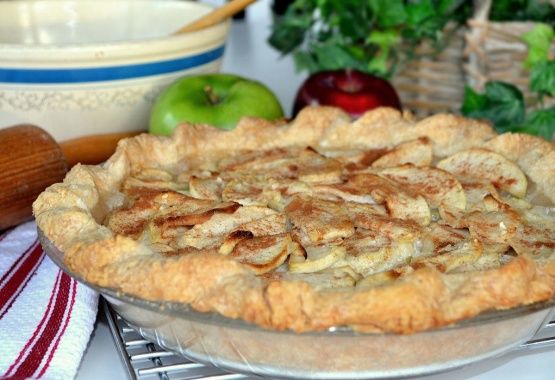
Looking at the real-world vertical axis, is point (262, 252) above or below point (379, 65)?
above

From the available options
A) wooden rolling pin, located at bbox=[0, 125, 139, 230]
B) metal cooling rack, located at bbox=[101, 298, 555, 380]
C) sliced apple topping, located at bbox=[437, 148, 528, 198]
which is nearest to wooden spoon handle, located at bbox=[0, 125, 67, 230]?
wooden rolling pin, located at bbox=[0, 125, 139, 230]

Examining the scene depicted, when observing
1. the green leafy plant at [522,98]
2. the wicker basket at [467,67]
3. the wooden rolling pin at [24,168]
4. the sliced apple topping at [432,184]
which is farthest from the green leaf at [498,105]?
the wooden rolling pin at [24,168]

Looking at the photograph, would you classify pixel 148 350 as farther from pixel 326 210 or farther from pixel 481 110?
pixel 481 110

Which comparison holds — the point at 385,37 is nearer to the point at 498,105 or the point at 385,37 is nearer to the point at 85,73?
the point at 498,105

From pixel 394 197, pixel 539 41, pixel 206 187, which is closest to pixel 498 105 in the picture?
pixel 539 41

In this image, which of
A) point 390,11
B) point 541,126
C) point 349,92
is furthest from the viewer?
point 390,11

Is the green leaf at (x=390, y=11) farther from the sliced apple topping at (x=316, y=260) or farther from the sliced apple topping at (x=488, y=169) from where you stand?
the sliced apple topping at (x=316, y=260)

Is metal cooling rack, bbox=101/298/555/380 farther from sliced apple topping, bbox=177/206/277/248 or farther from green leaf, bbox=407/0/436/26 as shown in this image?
green leaf, bbox=407/0/436/26
